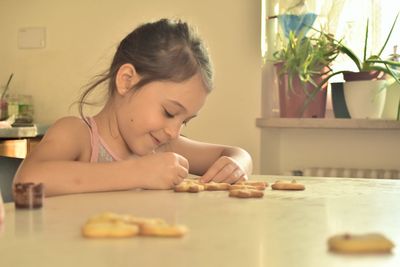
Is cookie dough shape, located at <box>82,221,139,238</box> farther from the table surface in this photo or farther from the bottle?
the bottle

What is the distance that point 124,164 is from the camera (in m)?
1.10

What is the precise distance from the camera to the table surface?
487mm

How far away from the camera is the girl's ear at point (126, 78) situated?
1.37m

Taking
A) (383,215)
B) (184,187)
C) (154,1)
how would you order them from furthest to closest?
(154,1) < (184,187) < (383,215)

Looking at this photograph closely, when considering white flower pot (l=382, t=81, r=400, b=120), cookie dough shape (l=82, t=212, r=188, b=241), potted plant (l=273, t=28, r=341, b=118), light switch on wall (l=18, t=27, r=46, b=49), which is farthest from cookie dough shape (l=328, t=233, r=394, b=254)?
light switch on wall (l=18, t=27, r=46, b=49)

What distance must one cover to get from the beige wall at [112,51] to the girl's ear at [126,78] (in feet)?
4.30

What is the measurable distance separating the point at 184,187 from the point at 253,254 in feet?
1.66

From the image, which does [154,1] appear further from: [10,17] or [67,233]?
[67,233]

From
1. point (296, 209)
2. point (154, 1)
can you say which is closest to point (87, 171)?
point (296, 209)

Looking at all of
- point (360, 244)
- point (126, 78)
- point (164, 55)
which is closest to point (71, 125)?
point (126, 78)

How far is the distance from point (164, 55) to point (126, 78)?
4.4 inches

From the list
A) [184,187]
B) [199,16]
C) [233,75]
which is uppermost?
[199,16]

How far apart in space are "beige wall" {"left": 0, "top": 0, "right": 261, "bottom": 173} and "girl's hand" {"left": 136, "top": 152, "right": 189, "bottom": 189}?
150cm

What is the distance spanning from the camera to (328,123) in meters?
2.39
